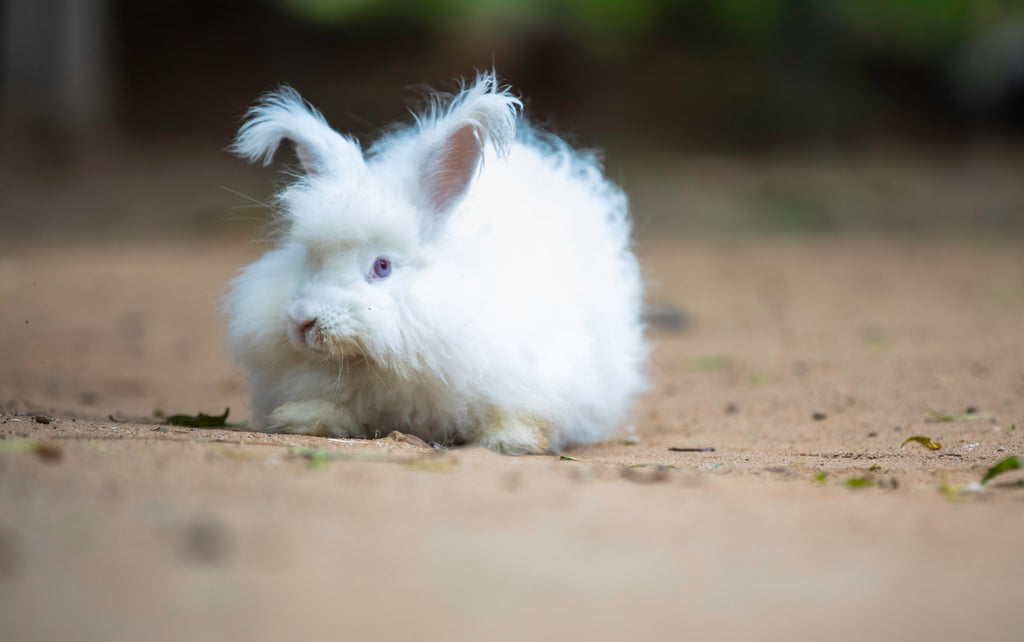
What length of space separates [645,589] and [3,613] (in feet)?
4.52

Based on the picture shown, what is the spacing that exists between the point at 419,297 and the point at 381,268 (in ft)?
0.68

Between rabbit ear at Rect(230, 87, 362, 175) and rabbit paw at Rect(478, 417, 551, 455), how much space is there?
123cm

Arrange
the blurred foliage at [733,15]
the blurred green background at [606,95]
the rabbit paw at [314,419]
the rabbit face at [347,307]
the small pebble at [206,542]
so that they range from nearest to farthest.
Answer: the small pebble at [206,542], the rabbit face at [347,307], the rabbit paw at [314,419], the blurred green background at [606,95], the blurred foliage at [733,15]

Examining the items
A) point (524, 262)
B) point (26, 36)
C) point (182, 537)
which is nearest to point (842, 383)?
point (524, 262)

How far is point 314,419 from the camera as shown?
161 inches

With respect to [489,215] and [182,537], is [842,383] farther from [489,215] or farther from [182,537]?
[182,537]

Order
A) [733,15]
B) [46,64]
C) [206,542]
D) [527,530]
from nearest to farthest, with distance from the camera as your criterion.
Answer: [206,542]
[527,530]
[46,64]
[733,15]

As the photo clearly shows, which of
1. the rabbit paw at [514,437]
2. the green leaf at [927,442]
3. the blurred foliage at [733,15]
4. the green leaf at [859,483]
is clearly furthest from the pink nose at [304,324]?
the blurred foliage at [733,15]

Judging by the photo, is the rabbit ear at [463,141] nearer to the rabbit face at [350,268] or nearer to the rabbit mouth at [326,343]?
the rabbit face at [350,268]

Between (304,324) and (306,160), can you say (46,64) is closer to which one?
(306,160)

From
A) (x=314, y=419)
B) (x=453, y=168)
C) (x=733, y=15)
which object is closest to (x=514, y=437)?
(x=314, y=419)

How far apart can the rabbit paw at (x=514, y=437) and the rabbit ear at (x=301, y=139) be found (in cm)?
123

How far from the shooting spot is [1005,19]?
1744cm

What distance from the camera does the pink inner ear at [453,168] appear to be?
13.6 ft
